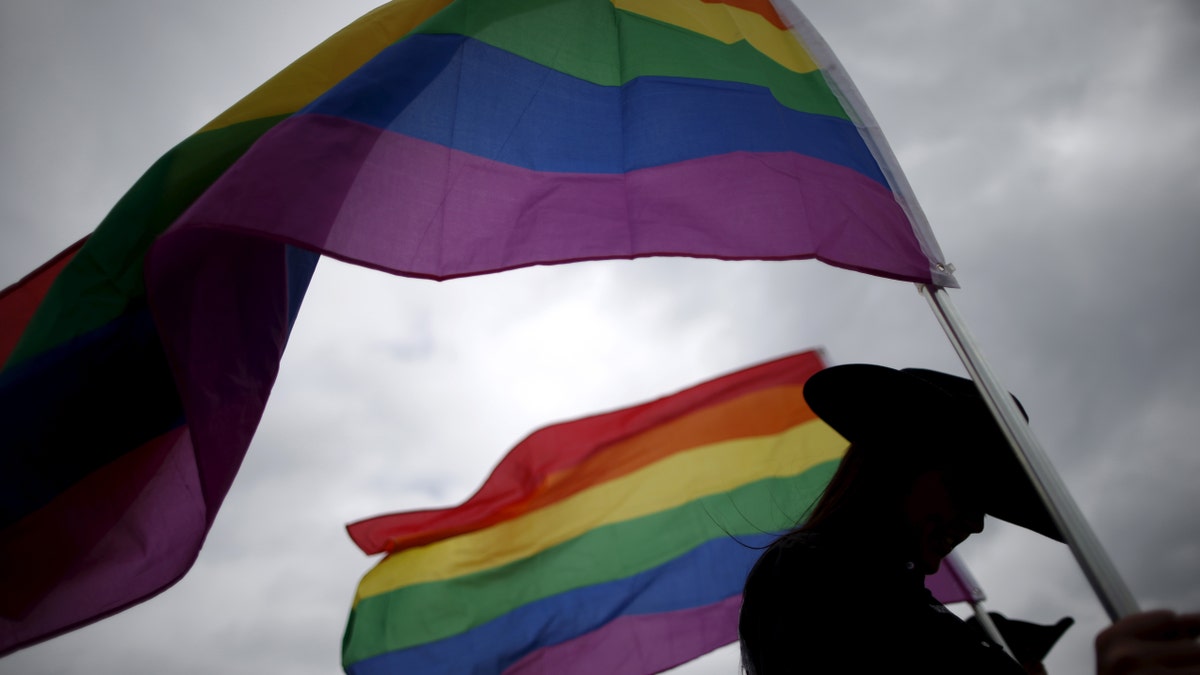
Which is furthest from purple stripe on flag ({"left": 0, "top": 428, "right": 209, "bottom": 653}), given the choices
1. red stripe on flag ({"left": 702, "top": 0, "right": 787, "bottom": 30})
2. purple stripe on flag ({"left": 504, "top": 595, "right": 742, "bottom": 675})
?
purple stripe on flag ({"left": 504, "top": 595, "right": 742, "bottom": 675})

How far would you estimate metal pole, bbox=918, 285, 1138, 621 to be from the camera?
1185 mm

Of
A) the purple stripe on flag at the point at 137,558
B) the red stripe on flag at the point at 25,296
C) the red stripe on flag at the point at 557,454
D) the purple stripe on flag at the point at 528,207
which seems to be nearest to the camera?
the purple stripe on flag at the point at 528,207

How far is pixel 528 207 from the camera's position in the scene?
2.34 meters

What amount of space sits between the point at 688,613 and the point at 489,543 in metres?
1.53

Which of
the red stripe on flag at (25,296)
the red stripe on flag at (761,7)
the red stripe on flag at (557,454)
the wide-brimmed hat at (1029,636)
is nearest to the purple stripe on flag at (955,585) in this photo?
the wide-brimmed hat at (1029,636)

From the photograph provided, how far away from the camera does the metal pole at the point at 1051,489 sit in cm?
118

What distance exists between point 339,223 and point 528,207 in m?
0.61

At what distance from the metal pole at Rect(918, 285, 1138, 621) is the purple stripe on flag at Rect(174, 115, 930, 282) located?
45cm

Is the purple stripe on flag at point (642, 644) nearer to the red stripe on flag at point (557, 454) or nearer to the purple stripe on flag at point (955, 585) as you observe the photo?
the red stripe on flag at point (557, 454)

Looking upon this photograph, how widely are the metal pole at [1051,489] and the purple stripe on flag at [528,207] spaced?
447 millimetres

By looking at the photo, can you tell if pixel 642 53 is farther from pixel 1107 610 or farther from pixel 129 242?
pixel 1107 610

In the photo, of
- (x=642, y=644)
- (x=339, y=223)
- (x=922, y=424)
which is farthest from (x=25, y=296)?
(x=642, y=644)

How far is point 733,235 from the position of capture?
225 centimetres

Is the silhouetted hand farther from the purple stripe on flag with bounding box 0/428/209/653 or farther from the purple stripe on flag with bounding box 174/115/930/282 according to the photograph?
the purple stripe on flag with bounding box 0/428/209/653
